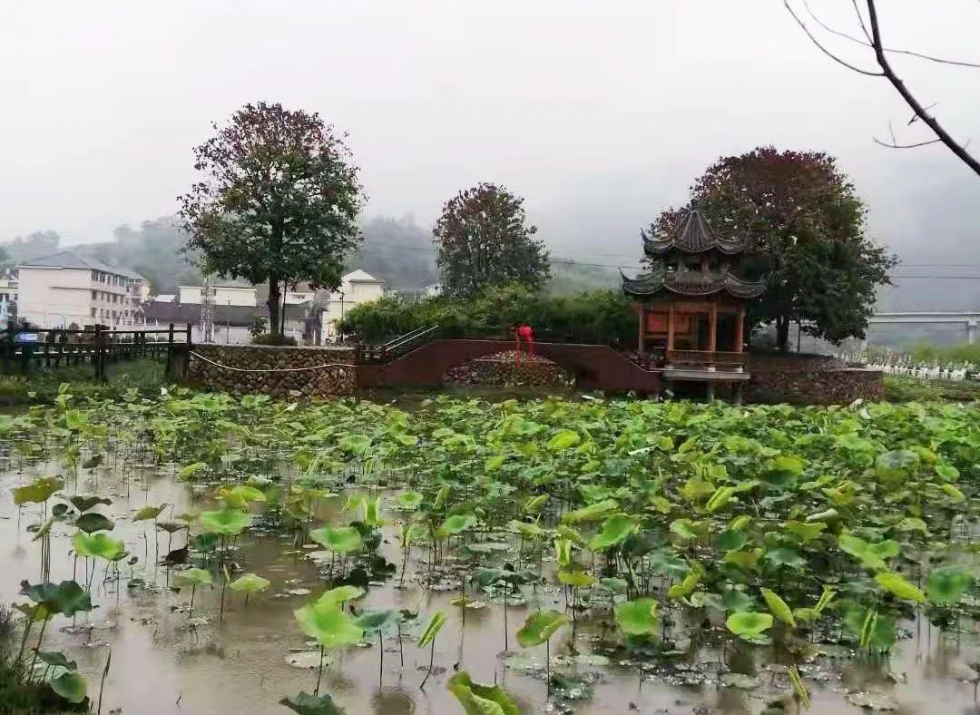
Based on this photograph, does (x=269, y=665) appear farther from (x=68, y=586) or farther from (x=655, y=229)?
(x=655, y=229)

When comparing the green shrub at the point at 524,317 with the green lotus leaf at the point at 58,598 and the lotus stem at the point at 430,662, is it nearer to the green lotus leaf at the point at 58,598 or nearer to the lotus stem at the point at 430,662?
the lotus stem at the point at 430,662

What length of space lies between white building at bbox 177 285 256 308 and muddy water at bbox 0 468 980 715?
182 ft

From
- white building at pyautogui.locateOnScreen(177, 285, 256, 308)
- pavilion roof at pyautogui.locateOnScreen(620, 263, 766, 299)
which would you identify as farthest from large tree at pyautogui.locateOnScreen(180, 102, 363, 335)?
white building at pyautogui.locateOnScreen(177, 285, 256, 308)

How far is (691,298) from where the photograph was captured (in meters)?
24.3

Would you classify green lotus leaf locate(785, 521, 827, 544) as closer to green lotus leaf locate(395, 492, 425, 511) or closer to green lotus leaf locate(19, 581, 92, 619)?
green lotus leaf locate(395, 492, 425, 511)

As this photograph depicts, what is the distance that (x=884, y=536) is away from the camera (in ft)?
16.3

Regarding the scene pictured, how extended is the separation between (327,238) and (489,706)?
2083 centimetres

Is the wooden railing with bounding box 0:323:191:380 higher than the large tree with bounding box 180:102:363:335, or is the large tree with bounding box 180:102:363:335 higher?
the large tree with bounding box 180:102:363:335

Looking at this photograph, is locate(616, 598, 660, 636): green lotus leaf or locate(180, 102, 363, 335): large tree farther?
locate(180, 102, 363, 335): large tree

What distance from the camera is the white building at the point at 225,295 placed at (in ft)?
192

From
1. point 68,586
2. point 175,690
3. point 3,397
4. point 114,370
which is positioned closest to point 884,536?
point 175,690

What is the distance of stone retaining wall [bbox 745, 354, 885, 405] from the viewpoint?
25969 mm

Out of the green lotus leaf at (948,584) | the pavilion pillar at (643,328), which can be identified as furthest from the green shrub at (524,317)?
the green lotus leaf at (948,584)

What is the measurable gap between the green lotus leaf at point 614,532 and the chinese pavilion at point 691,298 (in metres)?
19.2
